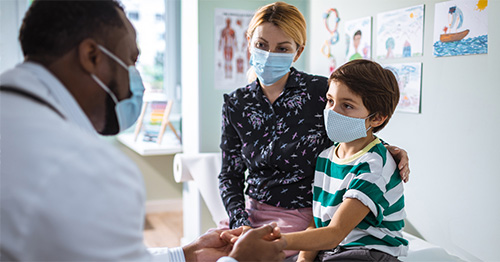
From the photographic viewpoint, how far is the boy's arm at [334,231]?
1195mm

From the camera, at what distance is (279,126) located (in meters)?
1.52

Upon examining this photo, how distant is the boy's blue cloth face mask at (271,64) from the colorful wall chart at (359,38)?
92 centimetres

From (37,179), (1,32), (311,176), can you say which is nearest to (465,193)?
(311,176)

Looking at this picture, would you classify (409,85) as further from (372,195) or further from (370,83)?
(372,195)

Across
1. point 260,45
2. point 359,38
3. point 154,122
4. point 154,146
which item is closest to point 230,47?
Result: point 359,38

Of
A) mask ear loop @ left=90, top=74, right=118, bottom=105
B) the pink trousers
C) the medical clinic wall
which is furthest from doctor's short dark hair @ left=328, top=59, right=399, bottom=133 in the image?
mask ear loop @ left=90, top=74, right=118, bottom=105

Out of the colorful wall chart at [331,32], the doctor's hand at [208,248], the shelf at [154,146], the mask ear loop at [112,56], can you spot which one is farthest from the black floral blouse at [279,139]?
the shelf at [154,146]

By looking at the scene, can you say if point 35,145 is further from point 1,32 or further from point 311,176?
point 1,32

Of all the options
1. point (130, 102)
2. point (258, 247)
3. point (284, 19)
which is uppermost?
point (284, 19)

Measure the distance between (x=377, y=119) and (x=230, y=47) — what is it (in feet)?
5.24

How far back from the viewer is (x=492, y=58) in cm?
164

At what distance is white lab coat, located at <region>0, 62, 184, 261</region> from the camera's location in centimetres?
66

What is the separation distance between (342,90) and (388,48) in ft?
3.19

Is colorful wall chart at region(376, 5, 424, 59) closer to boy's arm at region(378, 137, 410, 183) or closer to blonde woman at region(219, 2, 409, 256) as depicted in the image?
blonde woman at region(219, 2, 409, 256)
